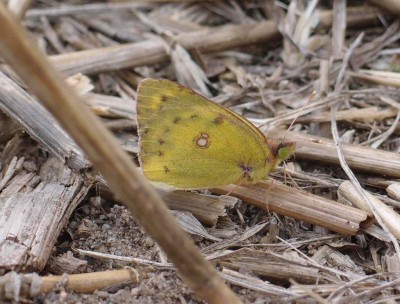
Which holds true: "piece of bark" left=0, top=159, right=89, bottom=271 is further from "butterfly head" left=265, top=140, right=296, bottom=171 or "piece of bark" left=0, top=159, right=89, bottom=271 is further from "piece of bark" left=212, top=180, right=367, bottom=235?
"butterfly head" left=265, top=140, right=296, bottom=171

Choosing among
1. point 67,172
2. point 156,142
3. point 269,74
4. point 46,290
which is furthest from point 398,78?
point 46,290

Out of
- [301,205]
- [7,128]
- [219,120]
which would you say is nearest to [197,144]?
[219,120]

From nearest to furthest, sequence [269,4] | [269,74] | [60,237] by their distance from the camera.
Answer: [60,237] → [269,74] → [269,4]

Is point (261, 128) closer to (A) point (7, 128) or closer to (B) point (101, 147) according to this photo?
(A) point (7, 128)

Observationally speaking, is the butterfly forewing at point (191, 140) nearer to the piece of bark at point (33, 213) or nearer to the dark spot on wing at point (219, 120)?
the dark spot on wing at point (219, 120)

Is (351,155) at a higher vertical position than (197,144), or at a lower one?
lower

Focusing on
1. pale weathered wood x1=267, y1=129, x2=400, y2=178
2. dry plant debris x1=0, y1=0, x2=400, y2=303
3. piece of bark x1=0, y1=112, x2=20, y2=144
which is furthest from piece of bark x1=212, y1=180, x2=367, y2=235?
piece of bark x1=0, y1=112, x2=20, y2=144

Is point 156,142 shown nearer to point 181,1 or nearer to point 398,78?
point 398,78
